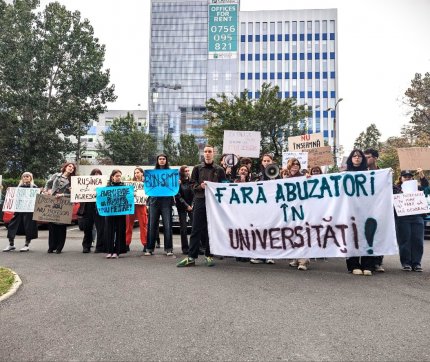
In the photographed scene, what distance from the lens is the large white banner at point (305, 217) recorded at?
22.1ft

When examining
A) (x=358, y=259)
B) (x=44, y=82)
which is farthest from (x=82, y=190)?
(x=44, y=82)

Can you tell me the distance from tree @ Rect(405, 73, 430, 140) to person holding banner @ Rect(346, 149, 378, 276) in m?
29.8

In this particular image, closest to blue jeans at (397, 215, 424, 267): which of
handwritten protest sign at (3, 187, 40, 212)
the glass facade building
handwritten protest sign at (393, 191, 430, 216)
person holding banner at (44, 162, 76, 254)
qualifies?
handwritten protest sign at (393, 191, 430, 216)

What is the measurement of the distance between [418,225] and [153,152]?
4628 centimetres

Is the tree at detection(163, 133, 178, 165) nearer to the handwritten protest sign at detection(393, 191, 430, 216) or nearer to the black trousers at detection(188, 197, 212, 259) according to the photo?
the black trousers at detection(188, 197, 212, 259)

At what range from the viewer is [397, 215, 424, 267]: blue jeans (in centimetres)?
722

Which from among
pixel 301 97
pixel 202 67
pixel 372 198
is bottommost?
pixel 372 198

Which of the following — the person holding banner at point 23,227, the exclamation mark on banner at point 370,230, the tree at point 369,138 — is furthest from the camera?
the tree at point 369,138

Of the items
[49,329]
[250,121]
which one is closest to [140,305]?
[49,329]

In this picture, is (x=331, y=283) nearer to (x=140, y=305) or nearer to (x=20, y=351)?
(x=140, y=305)

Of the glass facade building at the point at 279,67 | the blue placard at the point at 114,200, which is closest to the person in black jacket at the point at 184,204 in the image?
the blue placard at the point at 114,200

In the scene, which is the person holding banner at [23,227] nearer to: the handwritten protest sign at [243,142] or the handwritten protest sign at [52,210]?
the handwritten protest sign at [52,210]

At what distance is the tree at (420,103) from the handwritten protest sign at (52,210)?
103 ft

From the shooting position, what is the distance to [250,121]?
3266 centimetres
